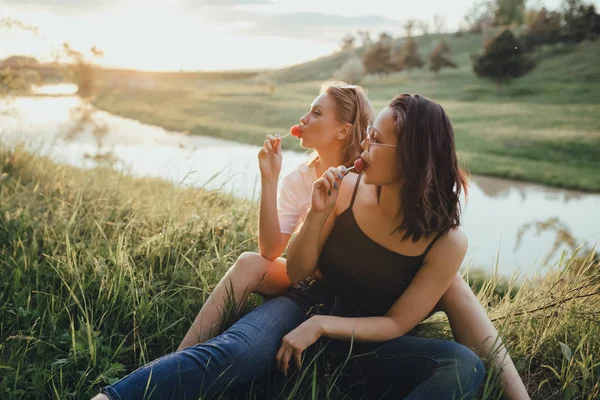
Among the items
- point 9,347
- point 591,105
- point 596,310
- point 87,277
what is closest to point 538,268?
point 596,310

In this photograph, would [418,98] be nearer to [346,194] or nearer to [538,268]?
[346,194]

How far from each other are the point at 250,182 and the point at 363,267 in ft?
6.38

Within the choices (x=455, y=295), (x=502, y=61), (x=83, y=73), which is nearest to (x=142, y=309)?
(x=455, y=295)

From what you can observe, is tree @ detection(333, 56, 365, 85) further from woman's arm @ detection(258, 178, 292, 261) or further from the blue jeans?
the blue jeans

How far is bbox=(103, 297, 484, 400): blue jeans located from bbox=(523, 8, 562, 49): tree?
27382 millimetres

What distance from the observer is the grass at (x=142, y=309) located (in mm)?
1902

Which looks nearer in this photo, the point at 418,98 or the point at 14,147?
the point at 418,98

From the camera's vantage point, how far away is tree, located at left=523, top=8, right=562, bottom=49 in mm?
25578

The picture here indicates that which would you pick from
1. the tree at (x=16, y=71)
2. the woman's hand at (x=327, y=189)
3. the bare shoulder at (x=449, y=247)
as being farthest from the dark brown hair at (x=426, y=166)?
the tree at (x=16, y=71)

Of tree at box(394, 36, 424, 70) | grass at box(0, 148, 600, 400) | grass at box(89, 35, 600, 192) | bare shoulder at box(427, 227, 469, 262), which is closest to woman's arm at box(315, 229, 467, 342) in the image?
bare shoulder at box(427, 227, 469, 262)

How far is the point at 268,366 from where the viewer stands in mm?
1757

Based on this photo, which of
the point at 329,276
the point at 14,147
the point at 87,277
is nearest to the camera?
the point at 329,276

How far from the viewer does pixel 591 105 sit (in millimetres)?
20359

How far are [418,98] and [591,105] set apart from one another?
72.3 ft
